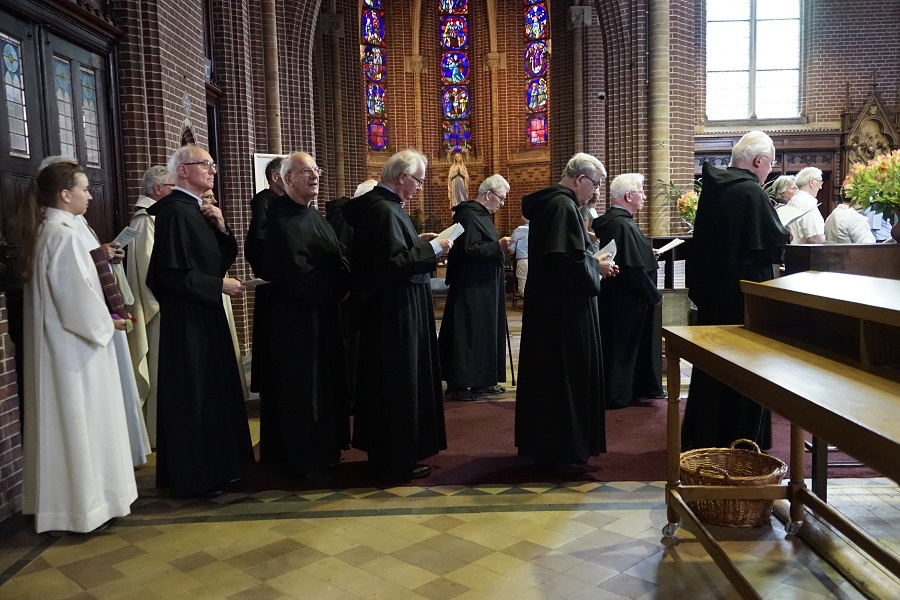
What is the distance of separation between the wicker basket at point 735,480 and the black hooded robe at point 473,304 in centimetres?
317

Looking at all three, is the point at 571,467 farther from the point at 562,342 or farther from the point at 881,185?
the point at 881,185

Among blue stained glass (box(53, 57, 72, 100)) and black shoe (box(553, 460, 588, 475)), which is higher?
blue stained glass (box(53, 57, 72, 100))

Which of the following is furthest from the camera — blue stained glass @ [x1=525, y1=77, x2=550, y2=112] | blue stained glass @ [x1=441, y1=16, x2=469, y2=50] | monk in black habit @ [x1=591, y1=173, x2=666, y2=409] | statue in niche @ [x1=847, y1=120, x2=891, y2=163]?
blue stained glass @ [x1=441, y1=16, x2=469, y2=50]

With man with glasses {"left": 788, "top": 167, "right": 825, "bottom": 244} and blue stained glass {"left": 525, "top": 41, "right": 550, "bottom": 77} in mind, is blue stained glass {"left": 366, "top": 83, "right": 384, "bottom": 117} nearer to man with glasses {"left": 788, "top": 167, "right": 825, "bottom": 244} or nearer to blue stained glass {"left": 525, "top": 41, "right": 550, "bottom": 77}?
blue stained glass {"left": 525, "top": 41, "right": 550, "bottom": 77}

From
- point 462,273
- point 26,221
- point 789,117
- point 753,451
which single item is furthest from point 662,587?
point 789,117

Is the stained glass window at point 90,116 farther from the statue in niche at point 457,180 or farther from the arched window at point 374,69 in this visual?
the arched window at point 374,69

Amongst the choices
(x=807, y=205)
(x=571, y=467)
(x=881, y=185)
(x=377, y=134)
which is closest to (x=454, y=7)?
(x=377, y=134)

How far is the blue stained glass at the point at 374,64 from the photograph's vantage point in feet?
76.6

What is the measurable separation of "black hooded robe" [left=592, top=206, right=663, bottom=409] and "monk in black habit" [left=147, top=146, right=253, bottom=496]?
3.40 meters

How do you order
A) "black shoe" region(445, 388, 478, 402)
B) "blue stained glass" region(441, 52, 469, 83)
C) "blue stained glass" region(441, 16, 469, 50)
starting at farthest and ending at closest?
"blue stained glass" region(441, 52, 469, 83) < "blue stained glass" region(441, 16, 469, 50) < "black shoe" region(445, 388, 478, 402)

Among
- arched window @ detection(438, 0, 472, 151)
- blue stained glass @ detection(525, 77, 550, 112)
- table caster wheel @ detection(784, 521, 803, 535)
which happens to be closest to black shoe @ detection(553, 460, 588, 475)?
table caster wheel @ detection(784, 521, 803, 535)

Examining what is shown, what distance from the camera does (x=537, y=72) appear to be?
2345 cm

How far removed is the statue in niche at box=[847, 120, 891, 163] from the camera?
17.8 m

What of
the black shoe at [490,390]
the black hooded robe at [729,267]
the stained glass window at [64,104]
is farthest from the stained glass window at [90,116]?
the black hooded robe at [729,267]
